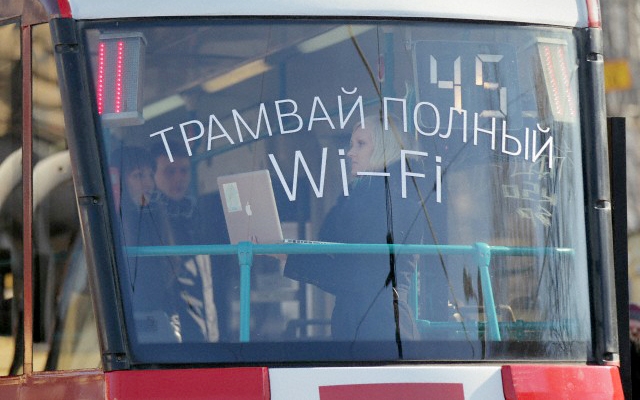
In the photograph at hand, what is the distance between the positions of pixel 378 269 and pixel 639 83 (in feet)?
9.28

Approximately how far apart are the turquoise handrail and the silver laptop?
4 centimetres

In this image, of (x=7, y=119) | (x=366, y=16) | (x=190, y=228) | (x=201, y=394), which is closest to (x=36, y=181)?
(x=7, y=119)

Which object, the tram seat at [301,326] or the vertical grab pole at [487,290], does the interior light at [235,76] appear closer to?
the tram seat at [301,326]

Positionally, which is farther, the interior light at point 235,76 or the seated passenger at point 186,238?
the interior light at point 235,76

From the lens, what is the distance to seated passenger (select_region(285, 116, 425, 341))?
4.19 meters

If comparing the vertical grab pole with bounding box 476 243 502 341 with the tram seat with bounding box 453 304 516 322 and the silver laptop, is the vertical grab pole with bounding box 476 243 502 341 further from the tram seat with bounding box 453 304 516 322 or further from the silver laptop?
the silver laptop

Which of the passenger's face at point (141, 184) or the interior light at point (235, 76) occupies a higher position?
the interior light at point (235, 76)

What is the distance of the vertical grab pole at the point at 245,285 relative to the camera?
13.6 ft

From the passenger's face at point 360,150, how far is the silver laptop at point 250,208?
0.30 metres

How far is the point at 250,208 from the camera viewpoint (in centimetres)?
426

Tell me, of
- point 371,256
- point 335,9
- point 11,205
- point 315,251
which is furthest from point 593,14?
point 11,205

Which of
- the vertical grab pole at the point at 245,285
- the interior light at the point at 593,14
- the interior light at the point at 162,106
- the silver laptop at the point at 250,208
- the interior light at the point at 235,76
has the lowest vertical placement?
the vertical grab pole at the point at 245,285

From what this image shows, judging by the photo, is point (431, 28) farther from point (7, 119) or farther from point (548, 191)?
point (7, 119)

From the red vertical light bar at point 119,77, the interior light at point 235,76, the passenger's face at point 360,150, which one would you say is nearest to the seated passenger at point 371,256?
the passenger's face at point 360,150
